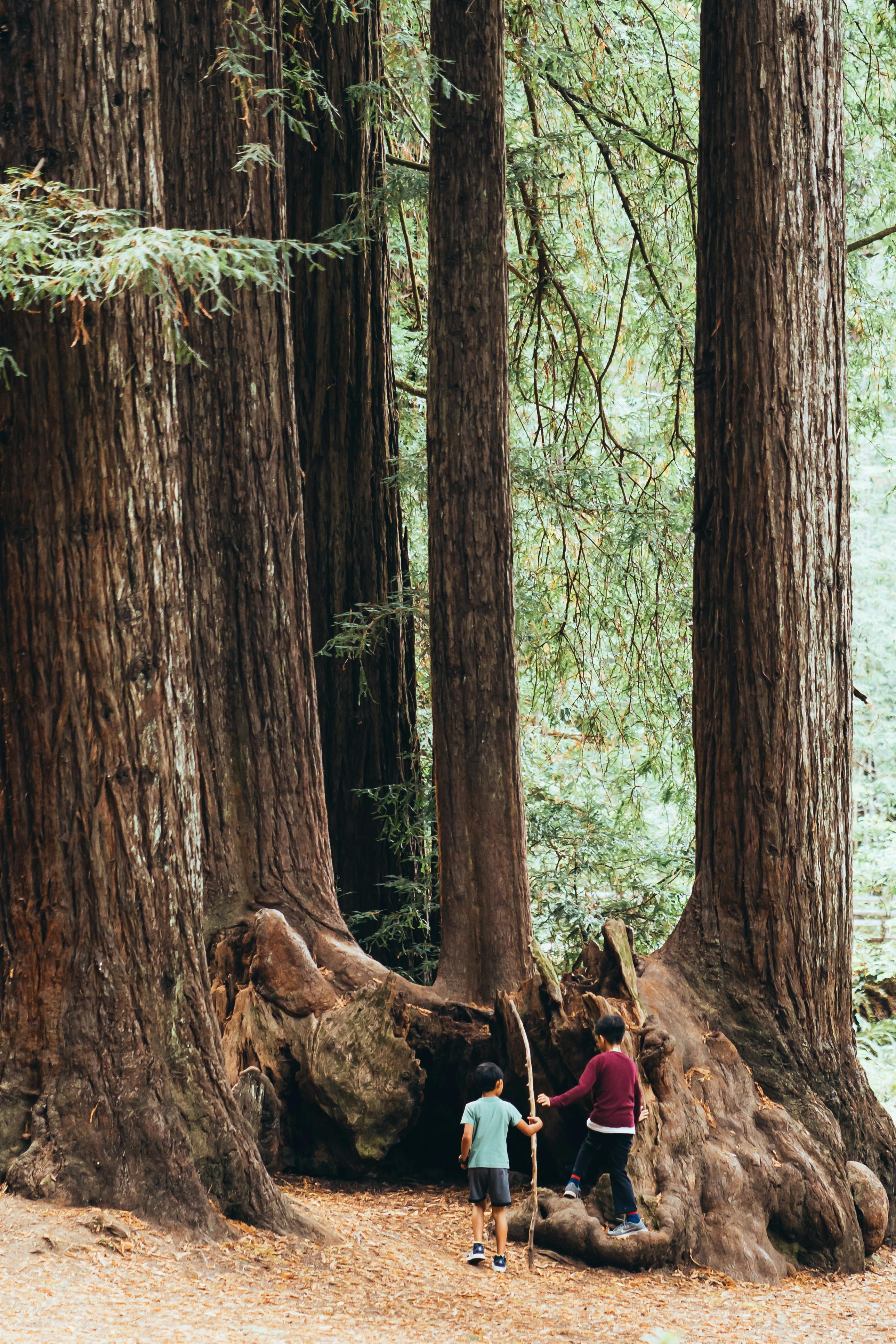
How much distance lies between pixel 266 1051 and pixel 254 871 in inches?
41.3

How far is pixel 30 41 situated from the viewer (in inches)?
172

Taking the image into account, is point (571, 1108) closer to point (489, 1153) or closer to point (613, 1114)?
point (613, 1114)

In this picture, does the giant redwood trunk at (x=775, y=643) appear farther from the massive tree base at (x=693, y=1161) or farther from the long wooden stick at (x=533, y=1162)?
the long wooden stick at (x=533, y=1162)

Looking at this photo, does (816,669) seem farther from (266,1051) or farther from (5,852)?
(5,852)

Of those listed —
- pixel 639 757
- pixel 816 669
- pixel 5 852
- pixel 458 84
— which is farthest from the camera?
pixel 639 757

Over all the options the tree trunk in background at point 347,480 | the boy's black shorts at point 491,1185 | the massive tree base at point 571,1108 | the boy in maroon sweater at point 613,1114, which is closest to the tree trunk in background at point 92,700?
the boy's black shorts at point 491,1185

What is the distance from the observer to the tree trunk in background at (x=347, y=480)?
925cm

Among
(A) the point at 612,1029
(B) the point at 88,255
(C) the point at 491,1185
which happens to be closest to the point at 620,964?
(A) the point at 612,1029

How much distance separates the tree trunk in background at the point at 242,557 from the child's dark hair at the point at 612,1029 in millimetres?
1591

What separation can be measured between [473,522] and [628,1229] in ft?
14.0

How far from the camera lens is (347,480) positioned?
9336 millimetres

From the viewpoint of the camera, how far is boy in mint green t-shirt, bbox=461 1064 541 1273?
5445mm

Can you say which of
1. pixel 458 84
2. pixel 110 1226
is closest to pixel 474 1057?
pixel 110 1226

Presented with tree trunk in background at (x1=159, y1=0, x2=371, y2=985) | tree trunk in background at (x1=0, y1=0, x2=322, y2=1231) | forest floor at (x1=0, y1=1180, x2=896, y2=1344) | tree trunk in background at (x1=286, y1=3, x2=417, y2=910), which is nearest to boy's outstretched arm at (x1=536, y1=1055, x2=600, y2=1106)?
forest floor at (x1=0, y1=1180, x2=896, y2=1344)
